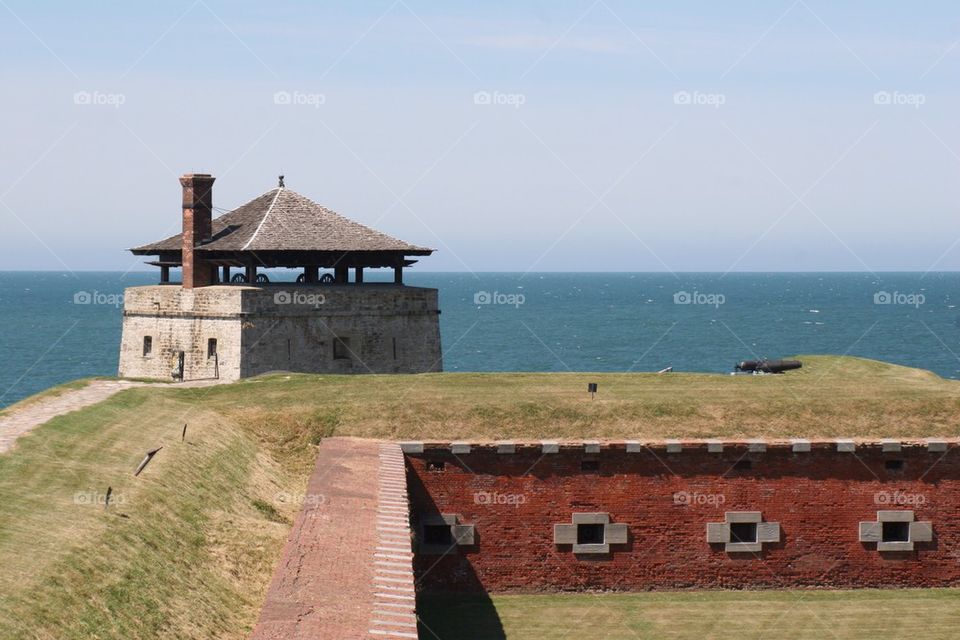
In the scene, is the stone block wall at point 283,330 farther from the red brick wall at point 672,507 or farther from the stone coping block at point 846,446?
the stone coping block at point 846,446

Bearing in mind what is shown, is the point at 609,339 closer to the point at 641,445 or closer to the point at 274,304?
the point at 274,304

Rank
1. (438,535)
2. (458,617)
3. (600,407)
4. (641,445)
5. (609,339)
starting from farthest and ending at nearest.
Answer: (609,339)
(600,407)
(438,535)
(641,445)
(458,617)

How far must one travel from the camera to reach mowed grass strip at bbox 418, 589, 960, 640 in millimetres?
23141

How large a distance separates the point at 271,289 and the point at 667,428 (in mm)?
16283

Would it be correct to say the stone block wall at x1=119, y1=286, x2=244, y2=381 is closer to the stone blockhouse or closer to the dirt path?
the stone blockhouse

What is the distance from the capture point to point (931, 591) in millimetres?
26547

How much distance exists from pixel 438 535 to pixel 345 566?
11.0 meters

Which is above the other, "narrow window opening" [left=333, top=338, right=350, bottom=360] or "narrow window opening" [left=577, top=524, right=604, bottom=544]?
"narrow window opening" [left=333, top=338, right=350, bottom=360]

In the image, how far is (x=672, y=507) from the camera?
85.6 feet

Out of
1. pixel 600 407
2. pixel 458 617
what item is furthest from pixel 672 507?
pixel 458 617

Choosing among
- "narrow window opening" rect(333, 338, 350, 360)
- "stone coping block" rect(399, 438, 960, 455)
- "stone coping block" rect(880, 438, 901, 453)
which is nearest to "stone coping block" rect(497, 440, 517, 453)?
"stone coping block" rect(399, 438, 960, 455)

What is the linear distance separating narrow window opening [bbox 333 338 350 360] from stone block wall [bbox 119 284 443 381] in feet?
0.12

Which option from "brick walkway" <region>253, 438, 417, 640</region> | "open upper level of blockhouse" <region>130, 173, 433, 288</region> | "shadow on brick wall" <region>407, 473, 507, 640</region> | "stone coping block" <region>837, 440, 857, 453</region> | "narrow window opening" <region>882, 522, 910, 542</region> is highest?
"open upper level of blockhouse" <region>130, 173, 433, 288</region>

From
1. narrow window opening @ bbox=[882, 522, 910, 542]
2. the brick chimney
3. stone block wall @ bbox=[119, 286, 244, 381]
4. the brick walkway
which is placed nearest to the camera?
the brick walkway
